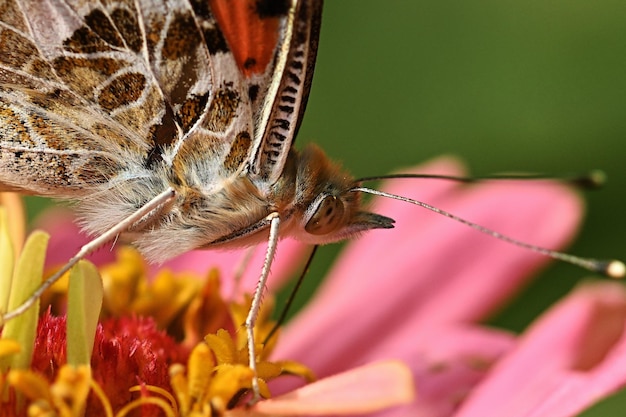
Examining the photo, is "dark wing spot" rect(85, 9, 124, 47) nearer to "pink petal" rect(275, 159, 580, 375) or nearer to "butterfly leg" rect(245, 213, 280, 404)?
"butterfly leg" rect(245, 213, 280, 404)

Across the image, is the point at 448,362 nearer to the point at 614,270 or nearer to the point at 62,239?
the point at 614,270

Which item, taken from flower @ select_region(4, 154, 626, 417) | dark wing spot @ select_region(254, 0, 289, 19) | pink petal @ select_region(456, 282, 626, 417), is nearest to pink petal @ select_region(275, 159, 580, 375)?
flower @ select_region(4, 154, 626, 417)

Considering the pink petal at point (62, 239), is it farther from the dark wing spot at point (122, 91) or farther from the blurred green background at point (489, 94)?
the dark wing spot at point (122, 91)

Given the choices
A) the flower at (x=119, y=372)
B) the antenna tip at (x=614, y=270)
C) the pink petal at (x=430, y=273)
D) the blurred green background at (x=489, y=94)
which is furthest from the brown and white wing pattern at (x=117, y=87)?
the blurred green background at (x=489, y=94)

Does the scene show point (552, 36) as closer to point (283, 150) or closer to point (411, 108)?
point (411, 108)

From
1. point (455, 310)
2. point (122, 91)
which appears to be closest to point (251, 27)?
point (122, 91)
